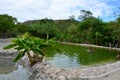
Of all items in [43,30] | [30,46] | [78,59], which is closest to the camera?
[30,46]

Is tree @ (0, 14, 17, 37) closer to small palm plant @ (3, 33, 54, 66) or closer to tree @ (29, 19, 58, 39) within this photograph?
tree @ (29, 19, 58, 39)

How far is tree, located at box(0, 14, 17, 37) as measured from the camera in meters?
47.8

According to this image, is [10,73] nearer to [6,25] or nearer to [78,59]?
[78,59]

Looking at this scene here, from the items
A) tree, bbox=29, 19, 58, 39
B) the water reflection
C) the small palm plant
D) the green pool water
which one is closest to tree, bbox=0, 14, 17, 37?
tree, bbox=29, 19, 58, 39

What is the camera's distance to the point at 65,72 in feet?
38.2

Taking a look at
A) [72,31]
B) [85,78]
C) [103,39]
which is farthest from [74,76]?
[72,31]

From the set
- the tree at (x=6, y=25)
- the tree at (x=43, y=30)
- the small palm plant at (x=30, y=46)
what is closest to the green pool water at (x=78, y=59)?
the small palm plant at (x=30, y=46)

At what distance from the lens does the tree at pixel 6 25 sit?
47750mm

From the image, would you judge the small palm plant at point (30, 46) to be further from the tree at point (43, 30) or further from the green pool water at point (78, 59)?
the tree at point (43, 30)

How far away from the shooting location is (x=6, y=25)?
48.0 m

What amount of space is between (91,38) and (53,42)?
1086 inches

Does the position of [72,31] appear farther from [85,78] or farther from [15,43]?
[85,78]

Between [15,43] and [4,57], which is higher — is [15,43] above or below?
above

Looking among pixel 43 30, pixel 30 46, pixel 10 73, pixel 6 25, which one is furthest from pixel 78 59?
pixel 43 30
